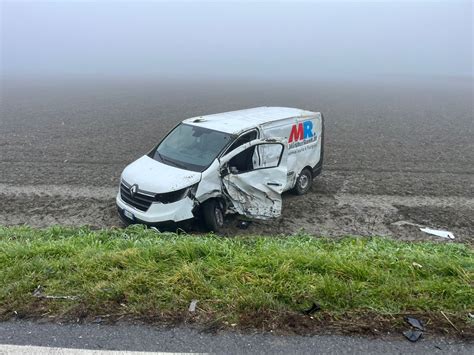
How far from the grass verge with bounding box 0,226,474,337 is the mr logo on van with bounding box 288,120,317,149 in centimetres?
493

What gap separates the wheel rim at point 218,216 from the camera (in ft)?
25.0

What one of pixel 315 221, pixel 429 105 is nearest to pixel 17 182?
pixel 315 221

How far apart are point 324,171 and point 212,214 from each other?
5.44 meters

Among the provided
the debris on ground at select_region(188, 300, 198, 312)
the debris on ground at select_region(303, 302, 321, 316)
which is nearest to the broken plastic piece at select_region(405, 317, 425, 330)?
the debris on ground at select_region(303, 302, 321, 316)

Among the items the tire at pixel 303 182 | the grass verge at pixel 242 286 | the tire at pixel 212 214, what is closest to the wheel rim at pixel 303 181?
the tire at pixel 303 182

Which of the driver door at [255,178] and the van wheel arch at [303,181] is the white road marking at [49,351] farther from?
the van wheel arch at [303,181]

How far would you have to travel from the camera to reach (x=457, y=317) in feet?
10.6

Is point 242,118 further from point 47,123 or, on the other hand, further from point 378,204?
point 47,123

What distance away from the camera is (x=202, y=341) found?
3.01m

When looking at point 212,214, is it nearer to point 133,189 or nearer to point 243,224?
point 243,224

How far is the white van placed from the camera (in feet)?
23.3

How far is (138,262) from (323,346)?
2084 millimetres

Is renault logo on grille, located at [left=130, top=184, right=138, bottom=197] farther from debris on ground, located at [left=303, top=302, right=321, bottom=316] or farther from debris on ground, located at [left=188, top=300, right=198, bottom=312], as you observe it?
debris on ground, located at [left=303, top=302, right=321, bottom=316]

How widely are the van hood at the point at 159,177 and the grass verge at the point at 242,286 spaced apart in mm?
2423
